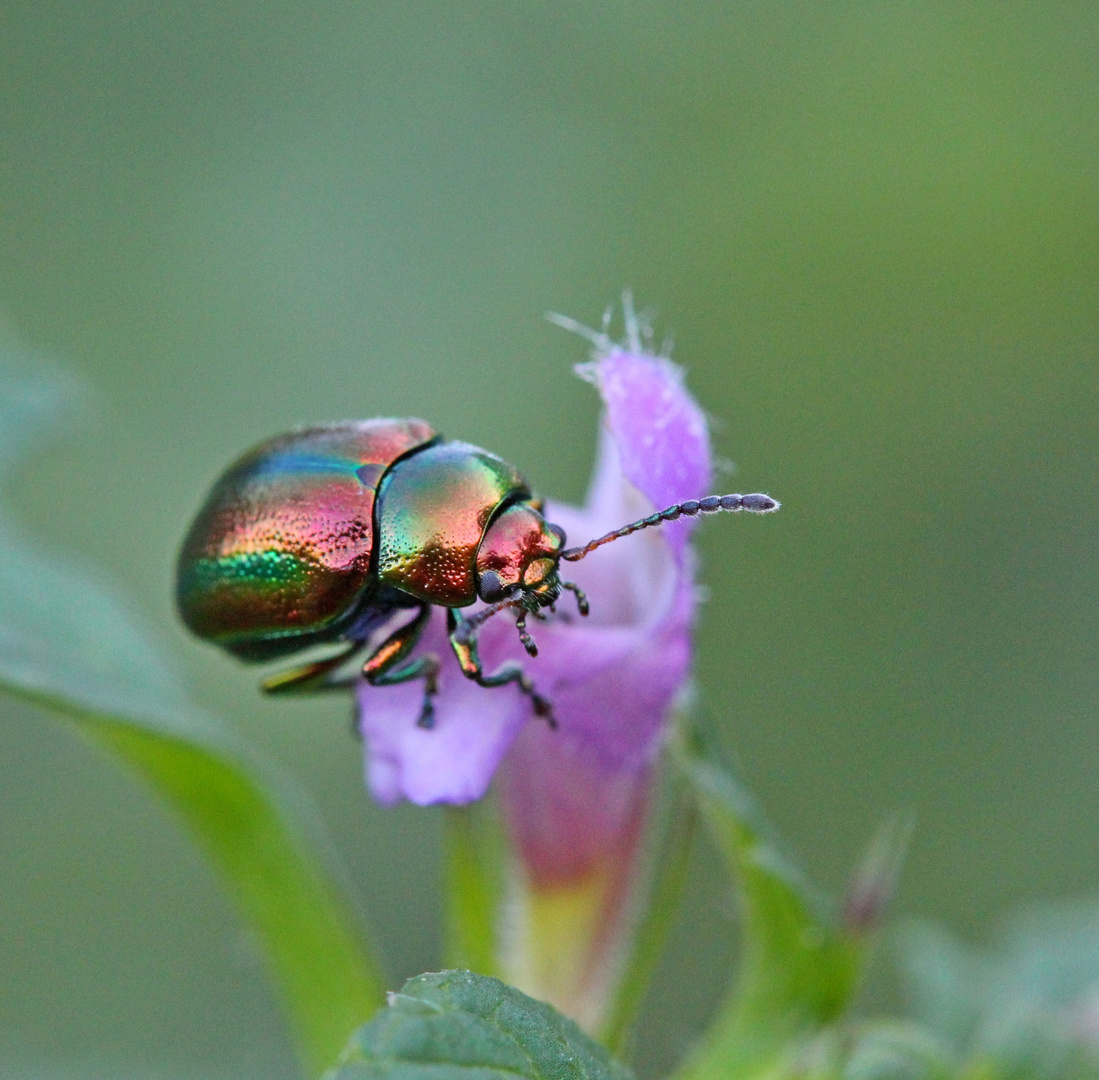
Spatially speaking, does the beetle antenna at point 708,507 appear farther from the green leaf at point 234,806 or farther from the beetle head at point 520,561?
the green leaf at point 234,806

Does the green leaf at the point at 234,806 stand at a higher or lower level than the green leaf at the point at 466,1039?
higher

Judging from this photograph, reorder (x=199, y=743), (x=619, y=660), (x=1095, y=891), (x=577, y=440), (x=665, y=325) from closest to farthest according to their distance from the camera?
1. (x=619, y=660)
2. (x=199, y=743)
3. (x=1095, y=891)
4. (x=665, y=325)
5. (x=577, y=440)

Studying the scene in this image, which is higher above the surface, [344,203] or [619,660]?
[344,203]

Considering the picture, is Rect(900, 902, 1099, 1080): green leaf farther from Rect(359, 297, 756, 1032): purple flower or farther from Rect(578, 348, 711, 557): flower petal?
Rect(578, 348, 711, 557): flower petal

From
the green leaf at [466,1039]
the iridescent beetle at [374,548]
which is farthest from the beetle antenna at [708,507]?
the green leaf at [466,1039]

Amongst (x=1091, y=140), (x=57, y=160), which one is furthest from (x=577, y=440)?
(x=57, y=160)

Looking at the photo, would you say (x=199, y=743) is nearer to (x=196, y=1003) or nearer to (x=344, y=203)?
(x=196, y=1003)
